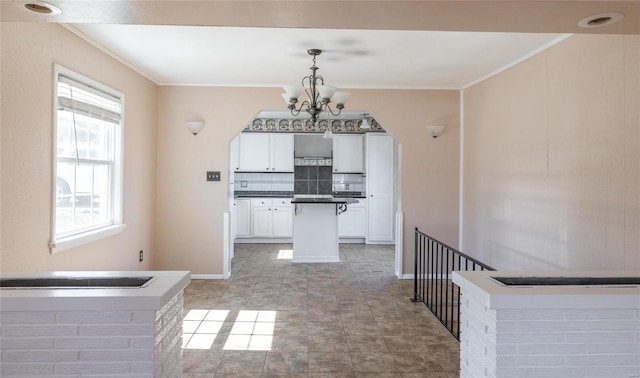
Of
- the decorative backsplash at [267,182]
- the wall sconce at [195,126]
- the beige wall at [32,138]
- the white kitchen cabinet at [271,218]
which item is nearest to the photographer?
the beige wall at [32,138]

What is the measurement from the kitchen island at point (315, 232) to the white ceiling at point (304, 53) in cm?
202

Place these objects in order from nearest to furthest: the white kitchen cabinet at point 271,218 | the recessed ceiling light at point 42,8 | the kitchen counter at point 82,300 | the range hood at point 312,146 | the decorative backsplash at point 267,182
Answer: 1. the kitchen counter at point 82,300
2. the recessed ceiling light at point 42,8
3. the white kitchen cabinet at point 271,218
4. the range hood at point 312,146
5. the decorative backsplash at point 267,182

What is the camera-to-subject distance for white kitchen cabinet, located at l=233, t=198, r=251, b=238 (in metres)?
7.75

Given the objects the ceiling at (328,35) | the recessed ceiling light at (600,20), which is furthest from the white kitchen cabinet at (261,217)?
the recessed ceiling light at (600,20)

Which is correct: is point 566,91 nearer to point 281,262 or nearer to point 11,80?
point 11,80

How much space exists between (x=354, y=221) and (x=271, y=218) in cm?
164

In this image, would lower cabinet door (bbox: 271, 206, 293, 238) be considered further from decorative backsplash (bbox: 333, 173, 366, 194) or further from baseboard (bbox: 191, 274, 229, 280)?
baseboard (bbox: 191, 274, 229, 280)

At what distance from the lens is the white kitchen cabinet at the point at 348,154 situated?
797 cm

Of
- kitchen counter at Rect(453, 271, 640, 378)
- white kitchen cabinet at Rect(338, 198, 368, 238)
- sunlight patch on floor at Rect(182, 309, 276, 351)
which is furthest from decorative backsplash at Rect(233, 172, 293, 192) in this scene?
kitchen counter at Rect(453, 271, 640, 378)

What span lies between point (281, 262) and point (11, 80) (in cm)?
428

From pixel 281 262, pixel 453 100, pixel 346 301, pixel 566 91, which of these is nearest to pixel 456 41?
pixel 566 91

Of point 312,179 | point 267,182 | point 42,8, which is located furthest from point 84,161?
point 312,179

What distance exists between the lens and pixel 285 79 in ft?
15.4

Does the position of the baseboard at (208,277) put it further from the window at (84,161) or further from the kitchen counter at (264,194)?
the kitchen counter at (264,194)
